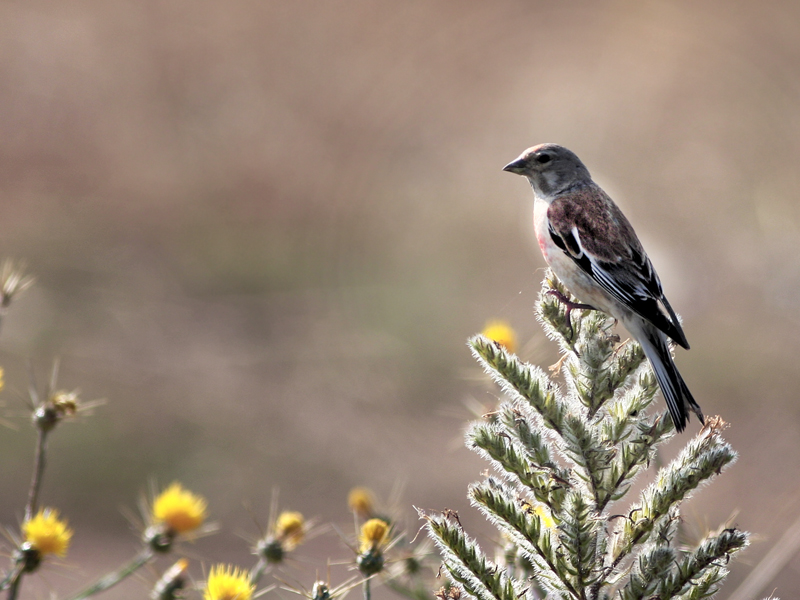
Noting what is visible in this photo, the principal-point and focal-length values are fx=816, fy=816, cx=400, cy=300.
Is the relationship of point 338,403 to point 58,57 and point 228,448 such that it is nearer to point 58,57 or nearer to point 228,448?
point 228,448

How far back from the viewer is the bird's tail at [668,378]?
7.35 ft

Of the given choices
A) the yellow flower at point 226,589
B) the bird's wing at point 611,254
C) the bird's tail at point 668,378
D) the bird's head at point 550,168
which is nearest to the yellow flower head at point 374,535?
the yellow flower at point 226,589

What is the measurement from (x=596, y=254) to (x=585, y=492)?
1.74m

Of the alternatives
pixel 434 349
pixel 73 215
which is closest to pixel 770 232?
pixel 434 349

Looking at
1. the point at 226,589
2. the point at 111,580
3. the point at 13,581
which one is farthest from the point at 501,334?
the point at 13,581

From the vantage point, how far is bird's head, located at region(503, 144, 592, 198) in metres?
4.31

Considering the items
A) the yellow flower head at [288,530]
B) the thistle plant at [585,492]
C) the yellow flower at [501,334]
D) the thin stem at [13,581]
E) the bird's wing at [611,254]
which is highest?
the bird's wing at [611,254]

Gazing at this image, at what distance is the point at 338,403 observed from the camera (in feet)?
35.4

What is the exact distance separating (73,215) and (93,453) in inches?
246

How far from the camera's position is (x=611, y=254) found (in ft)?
11.8

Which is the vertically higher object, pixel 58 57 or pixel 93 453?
pixel 58 57

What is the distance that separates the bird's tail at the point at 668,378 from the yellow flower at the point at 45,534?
5.89 ft

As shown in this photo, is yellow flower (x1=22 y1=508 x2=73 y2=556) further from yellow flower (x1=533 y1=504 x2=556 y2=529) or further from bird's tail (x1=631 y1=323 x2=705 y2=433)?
bird's tail (x1=631 y1=323 x2=705 y2=433)

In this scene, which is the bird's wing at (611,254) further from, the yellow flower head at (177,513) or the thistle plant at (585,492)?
the yellow flower head at (177,513)
